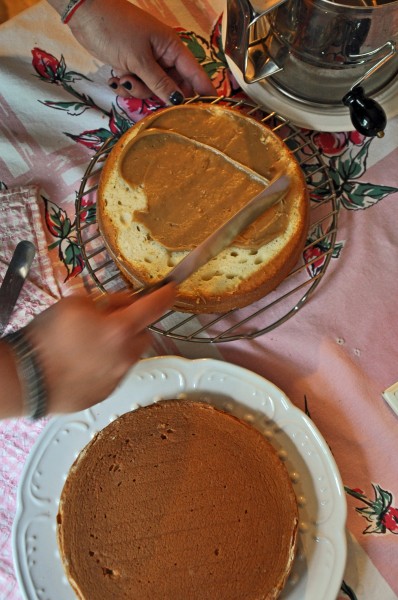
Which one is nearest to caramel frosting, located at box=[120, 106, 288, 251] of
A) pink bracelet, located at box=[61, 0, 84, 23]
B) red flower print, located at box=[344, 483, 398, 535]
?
pink bracelet, located at box=[61, 0, 84, 23]

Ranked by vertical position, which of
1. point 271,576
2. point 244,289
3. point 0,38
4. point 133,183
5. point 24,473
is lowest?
point 271,576

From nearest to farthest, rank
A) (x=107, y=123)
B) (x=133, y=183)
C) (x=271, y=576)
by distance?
→ (x=271, y=576) < (x=133, y=183) < (x=107, y=123)

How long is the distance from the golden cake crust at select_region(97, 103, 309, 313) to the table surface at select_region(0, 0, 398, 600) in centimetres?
8

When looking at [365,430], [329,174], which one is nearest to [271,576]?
[365,430]

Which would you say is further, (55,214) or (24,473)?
(55,214)

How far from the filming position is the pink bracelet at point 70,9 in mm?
796

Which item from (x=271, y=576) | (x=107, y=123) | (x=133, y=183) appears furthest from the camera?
(x=107, y=123)

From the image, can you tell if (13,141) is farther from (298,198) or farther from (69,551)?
(69,551)

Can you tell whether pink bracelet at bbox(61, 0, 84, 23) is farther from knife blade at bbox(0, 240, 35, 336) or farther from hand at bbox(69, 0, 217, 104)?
knife blade at bbox(0, 240, 35, 336)

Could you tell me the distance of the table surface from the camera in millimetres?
701

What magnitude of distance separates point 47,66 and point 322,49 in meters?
0.43

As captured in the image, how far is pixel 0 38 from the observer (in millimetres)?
867

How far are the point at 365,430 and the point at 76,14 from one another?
28.1 inches

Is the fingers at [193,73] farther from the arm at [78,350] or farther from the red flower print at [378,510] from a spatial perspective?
the red flower print at [378,510]
